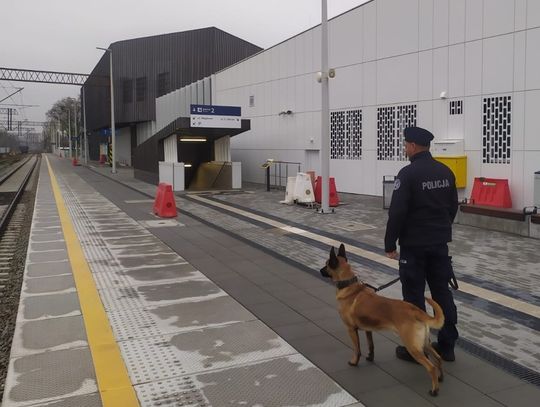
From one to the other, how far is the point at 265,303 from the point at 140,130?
48173mm

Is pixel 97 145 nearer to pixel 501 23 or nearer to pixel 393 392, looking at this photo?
pixel 501 23

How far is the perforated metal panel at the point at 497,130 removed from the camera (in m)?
13.4

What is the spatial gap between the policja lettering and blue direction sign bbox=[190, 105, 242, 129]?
1747 cm

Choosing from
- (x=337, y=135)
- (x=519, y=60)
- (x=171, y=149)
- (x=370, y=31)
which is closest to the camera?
(x=519, y=60)

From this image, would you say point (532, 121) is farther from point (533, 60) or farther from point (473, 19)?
point (473, 19)

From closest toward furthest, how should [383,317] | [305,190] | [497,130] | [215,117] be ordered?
1. [383,317]
2. [497,130]
3. [305,190]
4. [215,117]

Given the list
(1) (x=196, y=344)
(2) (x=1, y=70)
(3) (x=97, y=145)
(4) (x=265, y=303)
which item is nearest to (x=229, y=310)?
(4) (x=265, y=303)

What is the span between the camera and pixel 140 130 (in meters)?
51.9

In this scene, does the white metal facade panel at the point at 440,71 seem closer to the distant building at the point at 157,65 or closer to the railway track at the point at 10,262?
the railway track at the point at 10,262

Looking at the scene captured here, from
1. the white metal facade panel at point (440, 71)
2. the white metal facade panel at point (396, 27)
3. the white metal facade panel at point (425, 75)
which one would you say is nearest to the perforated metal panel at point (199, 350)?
the white metal facade panel at point (440, 71)

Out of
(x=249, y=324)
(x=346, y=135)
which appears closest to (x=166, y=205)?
(x=346, y=135)

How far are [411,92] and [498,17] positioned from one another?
12.0 ft

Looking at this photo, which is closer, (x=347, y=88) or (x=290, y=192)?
(x=290, y=192)

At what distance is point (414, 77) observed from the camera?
1655cm
